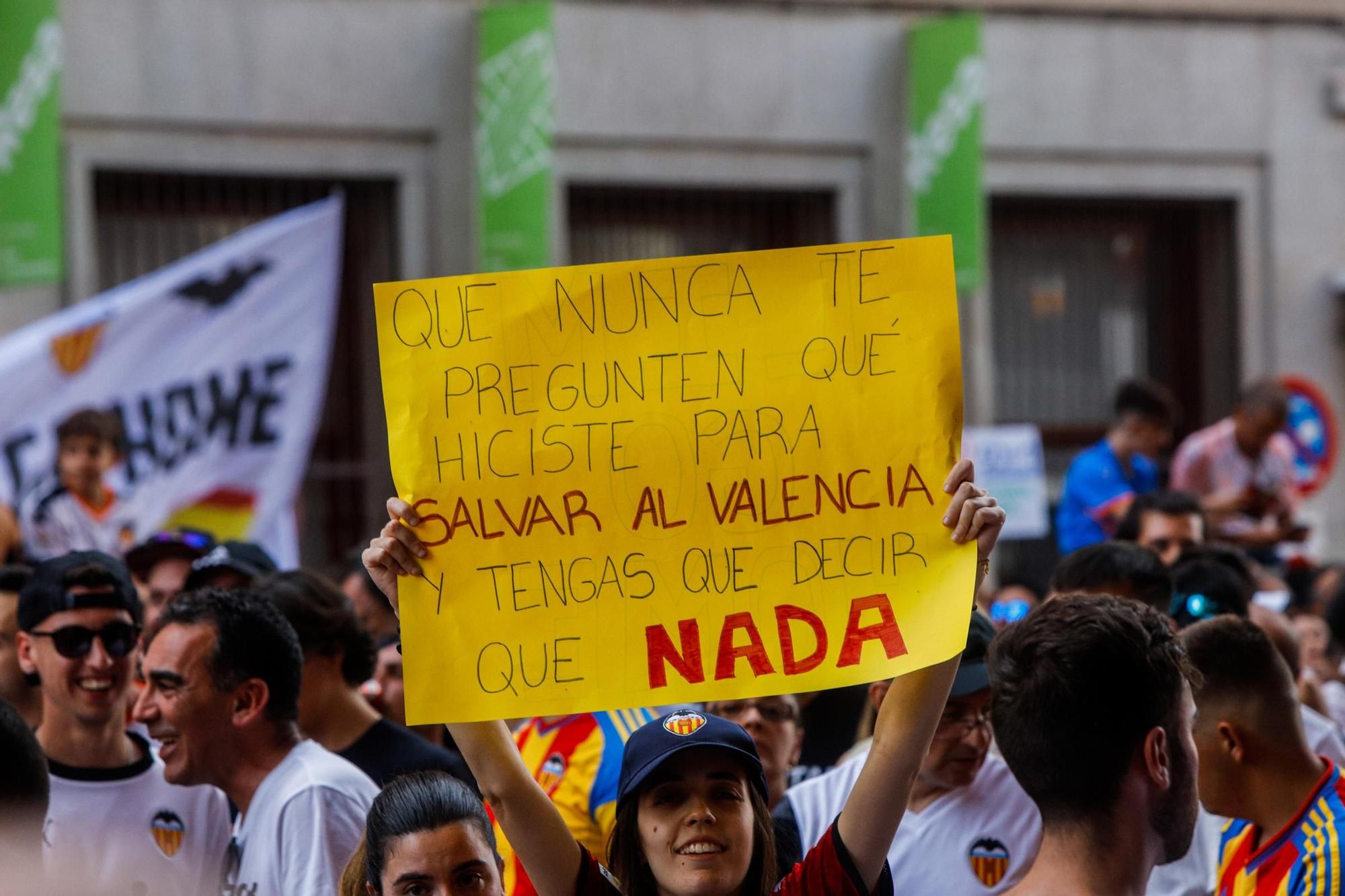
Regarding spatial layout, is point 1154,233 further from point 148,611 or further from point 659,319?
point 659,319

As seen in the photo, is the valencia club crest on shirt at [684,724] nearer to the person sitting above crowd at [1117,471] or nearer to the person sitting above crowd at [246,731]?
the person sitting above crowd at [246,731]

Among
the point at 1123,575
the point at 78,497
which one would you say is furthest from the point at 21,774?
the point at 78,497

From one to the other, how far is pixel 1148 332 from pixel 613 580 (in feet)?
39.0

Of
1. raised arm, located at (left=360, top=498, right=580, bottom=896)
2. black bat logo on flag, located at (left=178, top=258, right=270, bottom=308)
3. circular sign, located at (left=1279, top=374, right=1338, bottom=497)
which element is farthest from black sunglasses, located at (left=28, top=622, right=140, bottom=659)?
circular sign, located at (left=1279, top=374, right=1338, bottom=497)

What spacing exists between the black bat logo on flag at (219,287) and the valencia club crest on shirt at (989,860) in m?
5.91

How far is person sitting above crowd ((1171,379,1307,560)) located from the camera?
9984mm

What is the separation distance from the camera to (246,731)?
419 cm

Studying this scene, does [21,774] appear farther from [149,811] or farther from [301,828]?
[149,811]

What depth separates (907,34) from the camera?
1284cm

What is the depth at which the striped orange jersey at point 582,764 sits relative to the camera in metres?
4.33

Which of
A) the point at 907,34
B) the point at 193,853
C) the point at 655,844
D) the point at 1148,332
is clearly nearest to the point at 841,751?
the point at 193,853

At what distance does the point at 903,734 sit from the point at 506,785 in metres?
0.68

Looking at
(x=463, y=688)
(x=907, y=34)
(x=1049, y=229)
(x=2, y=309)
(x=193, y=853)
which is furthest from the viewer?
(x=1049, y=229)

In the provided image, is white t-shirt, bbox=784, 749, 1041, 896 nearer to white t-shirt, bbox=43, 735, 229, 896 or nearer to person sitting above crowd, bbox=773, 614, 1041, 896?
person sitting above crowd, bbox=773, 614, 1041, 896
